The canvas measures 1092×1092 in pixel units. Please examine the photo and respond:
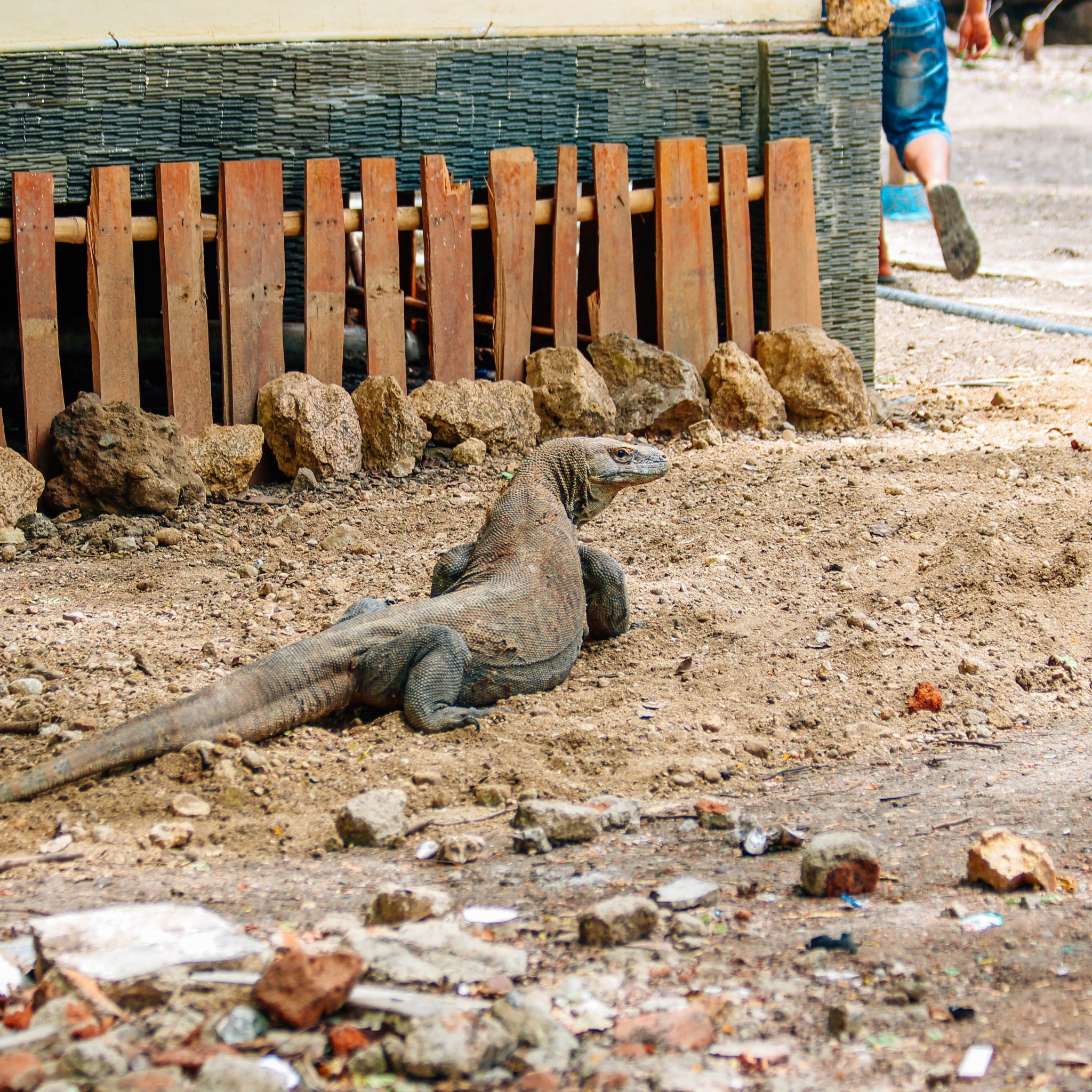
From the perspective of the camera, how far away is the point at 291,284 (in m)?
9.52

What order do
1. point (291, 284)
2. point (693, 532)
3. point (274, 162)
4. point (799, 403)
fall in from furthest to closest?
point (291, 284) → point (799, 403) → point (274, 162) → point (693, 532)

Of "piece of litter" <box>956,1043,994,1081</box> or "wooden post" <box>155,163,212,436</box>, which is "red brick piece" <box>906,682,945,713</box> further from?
"wooden post" <box>155,163,212,436</box>

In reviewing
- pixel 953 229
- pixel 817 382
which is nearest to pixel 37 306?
pixel 817 382

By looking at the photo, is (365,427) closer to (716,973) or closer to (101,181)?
(101,181)

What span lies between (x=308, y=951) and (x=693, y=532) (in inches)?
148

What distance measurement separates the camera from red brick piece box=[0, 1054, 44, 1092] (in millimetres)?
2129

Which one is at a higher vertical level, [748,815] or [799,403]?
[799,403]

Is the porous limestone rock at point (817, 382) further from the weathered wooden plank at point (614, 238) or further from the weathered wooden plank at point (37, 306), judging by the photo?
the weathered wooden plank at point (37, 306)

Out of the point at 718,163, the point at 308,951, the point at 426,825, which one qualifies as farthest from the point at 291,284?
the point at 308,951

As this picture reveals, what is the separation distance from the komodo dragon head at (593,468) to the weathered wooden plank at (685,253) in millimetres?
2846

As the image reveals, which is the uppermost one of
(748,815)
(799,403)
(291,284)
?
(291,284)

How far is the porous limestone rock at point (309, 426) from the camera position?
6691 mm

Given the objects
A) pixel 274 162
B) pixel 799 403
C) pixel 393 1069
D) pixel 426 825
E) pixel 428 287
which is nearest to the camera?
pixel 393 1069

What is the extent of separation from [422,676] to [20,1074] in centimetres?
226
